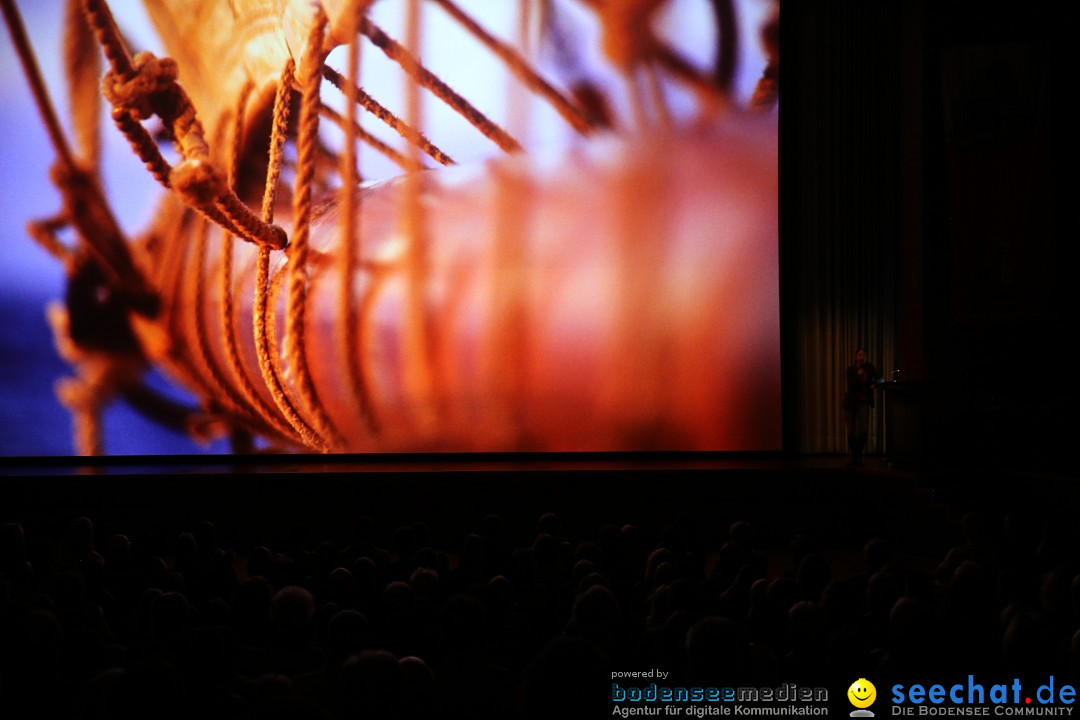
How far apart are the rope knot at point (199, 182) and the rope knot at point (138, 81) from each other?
478 mm

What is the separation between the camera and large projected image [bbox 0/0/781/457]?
6281 mm

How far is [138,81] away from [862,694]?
5.96 m

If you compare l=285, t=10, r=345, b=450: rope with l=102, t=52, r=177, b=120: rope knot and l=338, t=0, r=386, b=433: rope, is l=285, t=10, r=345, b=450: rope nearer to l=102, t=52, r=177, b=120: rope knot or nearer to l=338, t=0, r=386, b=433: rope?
l=338, t=0, r=386, b=433: rope

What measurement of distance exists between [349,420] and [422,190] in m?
1.53

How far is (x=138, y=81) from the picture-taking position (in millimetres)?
6227

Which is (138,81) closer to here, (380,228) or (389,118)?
(389,118)

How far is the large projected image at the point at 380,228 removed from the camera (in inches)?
247

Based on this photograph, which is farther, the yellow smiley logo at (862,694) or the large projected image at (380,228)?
the large projected image at (380,228)

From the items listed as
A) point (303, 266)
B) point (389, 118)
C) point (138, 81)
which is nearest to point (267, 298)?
point (303, 266)

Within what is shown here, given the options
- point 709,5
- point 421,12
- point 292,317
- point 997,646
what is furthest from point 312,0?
point 997,646

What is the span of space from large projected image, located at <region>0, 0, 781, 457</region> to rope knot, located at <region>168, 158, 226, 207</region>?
44mm

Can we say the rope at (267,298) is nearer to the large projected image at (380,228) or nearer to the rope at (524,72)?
the large projected image at (380,228)

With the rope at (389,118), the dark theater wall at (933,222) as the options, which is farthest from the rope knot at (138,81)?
the dark theater wall at (933,222)

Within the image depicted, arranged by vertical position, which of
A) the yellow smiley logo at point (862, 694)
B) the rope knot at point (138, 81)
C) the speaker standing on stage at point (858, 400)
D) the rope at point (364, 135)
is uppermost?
the rope knot at point (138, 81)
